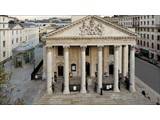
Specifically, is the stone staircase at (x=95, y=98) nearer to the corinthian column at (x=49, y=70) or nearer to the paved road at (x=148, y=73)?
the corinthian column at (x=49, y=70)

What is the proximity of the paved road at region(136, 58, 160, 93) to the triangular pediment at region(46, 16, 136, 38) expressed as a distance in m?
10.0

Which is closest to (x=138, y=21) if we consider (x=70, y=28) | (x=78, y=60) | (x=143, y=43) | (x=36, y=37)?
(x=143, y=43)

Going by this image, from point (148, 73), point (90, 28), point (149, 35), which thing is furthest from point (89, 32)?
point (149, 35)

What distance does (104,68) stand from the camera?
42031 millimetres

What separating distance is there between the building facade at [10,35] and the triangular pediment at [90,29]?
75.9ft

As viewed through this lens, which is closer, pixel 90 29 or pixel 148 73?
pixel 90 29

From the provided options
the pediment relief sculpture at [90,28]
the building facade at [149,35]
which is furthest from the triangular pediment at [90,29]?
the building facade at [149,35]

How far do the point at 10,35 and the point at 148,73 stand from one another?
28638 mm

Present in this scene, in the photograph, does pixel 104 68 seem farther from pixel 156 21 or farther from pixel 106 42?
pixel 156 21

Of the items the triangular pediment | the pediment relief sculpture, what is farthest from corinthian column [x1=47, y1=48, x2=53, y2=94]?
the pediment relief sculpture

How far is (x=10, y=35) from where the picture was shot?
198 ft

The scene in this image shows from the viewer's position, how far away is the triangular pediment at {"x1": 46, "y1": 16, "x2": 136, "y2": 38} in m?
35.3

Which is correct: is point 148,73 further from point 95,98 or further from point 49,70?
point 49,70

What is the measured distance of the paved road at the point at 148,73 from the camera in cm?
4213
